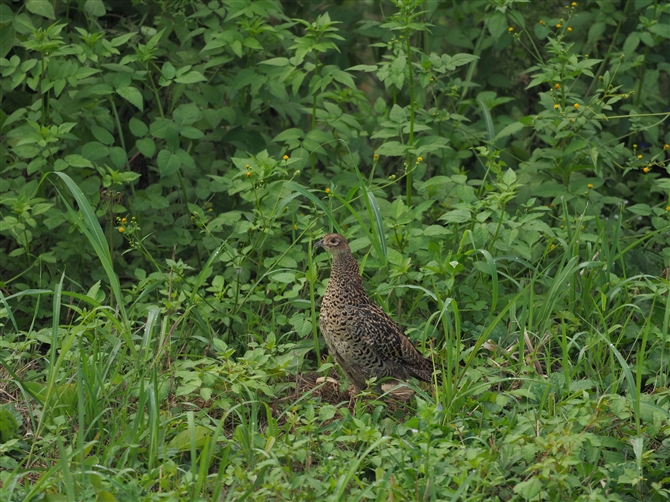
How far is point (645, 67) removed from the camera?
22.0ft

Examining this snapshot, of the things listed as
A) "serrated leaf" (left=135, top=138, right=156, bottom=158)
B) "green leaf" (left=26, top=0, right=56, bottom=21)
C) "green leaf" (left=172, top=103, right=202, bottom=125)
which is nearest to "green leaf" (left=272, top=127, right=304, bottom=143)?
"green leaf" (left=172, top=103, right=202, bottom=125)

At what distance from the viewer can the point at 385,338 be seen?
4805 millimetres

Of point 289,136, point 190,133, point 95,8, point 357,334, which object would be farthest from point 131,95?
point 357,334

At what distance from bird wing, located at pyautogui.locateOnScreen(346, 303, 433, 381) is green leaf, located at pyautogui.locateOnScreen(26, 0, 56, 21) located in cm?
255

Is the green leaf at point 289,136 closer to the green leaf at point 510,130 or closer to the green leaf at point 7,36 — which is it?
the green leaf at point 510,130

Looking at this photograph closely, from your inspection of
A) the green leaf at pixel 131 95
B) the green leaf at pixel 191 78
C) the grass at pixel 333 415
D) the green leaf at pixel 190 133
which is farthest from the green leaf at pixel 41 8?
the grass at pixel 333 415

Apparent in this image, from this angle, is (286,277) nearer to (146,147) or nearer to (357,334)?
(357,334)

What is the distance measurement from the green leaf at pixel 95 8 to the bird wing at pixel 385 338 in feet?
8.30

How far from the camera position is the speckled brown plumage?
4.78 m

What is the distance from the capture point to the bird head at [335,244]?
16.0 ft

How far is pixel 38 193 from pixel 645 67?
163 inches

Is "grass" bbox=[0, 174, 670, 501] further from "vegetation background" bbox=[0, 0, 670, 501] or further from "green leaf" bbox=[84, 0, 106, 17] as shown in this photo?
"green leaf" bbox=[84, 0, 106, 17]

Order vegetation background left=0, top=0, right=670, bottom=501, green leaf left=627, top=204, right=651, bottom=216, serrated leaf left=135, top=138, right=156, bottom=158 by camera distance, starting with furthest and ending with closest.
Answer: serrated leaf left=135, top=138, right=156, bottom=158 < green leaf left=627, top=204, right=651, bottom=216 < vegetation background left=0, top=0, right=670, bottom=501

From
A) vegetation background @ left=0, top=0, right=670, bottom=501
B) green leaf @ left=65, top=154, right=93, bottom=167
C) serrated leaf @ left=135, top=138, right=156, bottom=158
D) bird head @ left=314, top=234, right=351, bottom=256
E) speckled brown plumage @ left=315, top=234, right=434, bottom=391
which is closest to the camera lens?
vegetation background @ left=0, top=0, right=670, bottom=501
